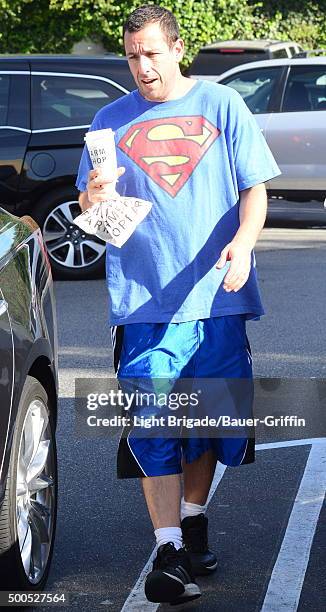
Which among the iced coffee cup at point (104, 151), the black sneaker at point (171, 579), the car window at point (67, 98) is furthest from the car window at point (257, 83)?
the black sneaker at point (171, 579)

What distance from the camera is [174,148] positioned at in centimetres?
432

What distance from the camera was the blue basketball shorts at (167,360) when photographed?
4375 mm

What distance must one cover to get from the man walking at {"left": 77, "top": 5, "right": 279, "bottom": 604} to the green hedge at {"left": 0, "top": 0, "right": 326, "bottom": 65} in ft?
65.0

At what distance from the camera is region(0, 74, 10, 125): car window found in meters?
11.0

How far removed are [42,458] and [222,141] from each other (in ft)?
3.99

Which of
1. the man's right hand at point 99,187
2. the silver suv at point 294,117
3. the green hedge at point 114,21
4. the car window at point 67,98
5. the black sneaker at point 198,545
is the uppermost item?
the man's right hand at point 99,187

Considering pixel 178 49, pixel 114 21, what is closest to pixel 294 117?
pixel 178 49

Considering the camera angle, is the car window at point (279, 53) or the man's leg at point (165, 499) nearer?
the man's leg at point (165, 499)

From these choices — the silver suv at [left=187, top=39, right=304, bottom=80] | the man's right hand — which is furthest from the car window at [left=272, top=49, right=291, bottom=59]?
the man's right hand

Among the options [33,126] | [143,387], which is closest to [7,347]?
[143,387]

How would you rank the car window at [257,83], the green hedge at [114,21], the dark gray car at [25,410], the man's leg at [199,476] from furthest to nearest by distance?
the green hedge at [114,21], the car window at [257,83], the man's leg at [199,476], the dark gray car at [25,410]

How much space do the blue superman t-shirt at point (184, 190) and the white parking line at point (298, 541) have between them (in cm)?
94

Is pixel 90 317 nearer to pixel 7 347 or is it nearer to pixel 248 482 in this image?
pixel 248 482

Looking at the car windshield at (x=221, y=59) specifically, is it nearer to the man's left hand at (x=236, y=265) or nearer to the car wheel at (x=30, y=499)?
the car wheel at (x=30, y=499)
